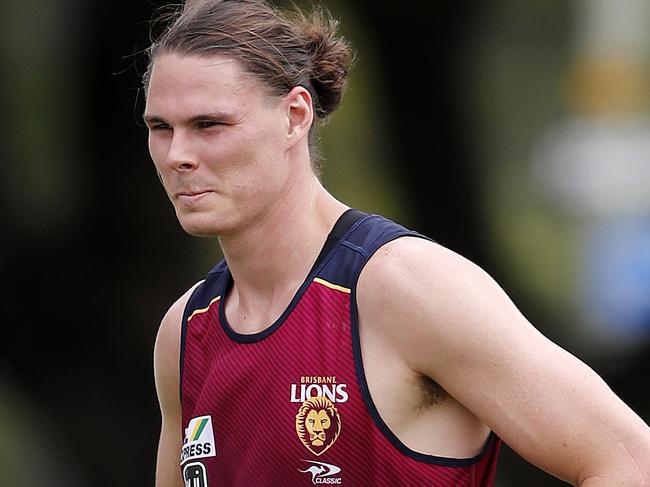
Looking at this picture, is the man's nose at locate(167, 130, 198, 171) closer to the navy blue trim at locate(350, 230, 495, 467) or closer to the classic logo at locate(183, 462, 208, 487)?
the navy blue trim at locate(350, 230, 495, 467)

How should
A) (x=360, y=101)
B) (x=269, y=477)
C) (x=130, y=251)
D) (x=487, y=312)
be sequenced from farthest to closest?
(x=360, y=101) → (x=130, y=251) → (x=269, y=477) → (x=487, y=312)

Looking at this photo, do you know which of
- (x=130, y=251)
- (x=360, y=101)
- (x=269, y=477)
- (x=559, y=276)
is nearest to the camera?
(x=269, y=477)

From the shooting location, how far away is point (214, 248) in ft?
38.7

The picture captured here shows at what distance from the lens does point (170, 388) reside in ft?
12.7

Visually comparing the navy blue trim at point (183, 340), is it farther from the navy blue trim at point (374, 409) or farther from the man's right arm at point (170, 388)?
the navy blue trim at point (374, 409)

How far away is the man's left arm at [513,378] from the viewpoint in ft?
10.0

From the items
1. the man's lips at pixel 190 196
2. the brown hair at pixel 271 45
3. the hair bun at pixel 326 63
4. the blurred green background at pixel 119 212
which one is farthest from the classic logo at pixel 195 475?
the blurred green background at pixel 119 212

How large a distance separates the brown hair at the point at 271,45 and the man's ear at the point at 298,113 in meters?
0.02

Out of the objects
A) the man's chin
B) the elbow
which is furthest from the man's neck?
the elbow

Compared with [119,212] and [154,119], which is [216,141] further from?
[119,212]

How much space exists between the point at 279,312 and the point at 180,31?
73 centimetres

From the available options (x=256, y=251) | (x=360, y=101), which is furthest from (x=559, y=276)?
(x=256, y=251)

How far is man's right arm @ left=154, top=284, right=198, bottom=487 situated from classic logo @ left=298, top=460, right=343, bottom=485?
67 cm

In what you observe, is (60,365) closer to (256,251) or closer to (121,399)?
(121,399)
